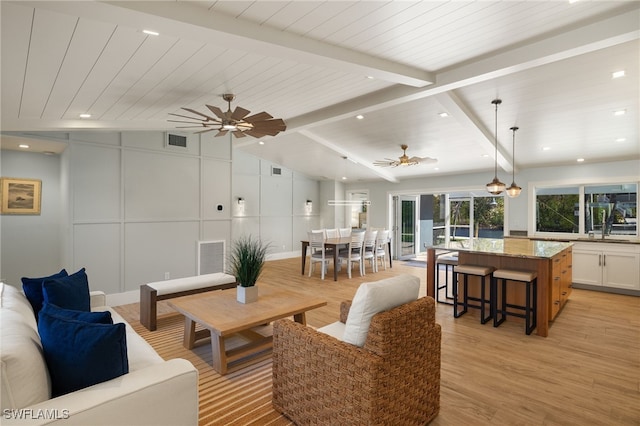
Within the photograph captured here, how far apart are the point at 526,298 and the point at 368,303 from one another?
2881 mm

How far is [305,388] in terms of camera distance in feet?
6.62

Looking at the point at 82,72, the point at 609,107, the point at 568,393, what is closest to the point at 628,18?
the point at 609,107

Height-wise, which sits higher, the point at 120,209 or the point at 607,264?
the point at 120,209

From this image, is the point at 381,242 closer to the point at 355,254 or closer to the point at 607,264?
the point at 355,254

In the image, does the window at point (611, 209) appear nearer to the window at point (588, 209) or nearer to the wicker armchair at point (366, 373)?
the window at point (588, 209)

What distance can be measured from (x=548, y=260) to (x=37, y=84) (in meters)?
5.36

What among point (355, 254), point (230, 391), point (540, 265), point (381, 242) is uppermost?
point (540, 265)

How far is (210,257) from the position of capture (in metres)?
6.22

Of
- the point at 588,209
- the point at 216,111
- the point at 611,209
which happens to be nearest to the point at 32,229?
the point at 216,111

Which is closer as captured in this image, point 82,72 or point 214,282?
point 82,72

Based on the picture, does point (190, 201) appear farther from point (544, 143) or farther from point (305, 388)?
point (544, 143)

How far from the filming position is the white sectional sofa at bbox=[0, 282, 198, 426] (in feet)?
3.92

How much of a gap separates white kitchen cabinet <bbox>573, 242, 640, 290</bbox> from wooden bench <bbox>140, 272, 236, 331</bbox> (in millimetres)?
6162

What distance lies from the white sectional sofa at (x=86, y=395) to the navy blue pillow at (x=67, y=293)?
579 mm
